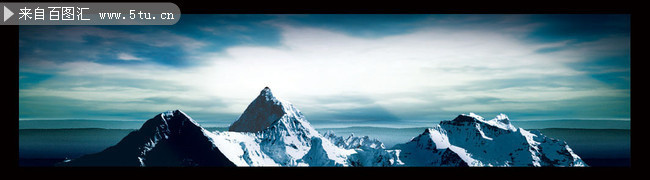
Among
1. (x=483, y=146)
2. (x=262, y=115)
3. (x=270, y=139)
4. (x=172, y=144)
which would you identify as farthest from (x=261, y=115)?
(x=483, y=146)

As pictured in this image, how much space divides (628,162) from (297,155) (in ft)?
70.2

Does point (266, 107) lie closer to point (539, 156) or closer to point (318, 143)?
point (318, 143)

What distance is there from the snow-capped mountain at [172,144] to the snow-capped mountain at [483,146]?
38.9 ft

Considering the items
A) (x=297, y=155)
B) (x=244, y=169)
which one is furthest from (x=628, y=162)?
(x=297, y=155)

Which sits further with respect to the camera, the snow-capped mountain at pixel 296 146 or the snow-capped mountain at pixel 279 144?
the snow-capped mountain at pixel 279 144

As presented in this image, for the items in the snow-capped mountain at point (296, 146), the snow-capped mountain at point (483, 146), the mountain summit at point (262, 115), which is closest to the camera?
the snow-capped mountain at point (296, 146)

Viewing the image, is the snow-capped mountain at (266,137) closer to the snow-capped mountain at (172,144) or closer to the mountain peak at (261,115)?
the mountain peak at (261,115)

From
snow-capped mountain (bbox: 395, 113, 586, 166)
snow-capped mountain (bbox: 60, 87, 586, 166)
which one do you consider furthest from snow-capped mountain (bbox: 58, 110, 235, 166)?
snow-capped mountain (bbox: 395, 113, 586, 166)

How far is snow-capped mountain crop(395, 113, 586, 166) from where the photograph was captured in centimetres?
2798

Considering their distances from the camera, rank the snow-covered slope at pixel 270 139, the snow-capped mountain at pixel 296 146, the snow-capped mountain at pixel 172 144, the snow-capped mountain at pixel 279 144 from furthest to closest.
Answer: the snow-covered slope at pixel 270 139
the snow-capped mountain at pixel 279 144
the snow-capped mountain at pixel 296 146
the snow-capped mountain at pixel 172 144

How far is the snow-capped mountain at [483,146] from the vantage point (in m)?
28.0

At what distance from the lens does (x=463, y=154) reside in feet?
95.9

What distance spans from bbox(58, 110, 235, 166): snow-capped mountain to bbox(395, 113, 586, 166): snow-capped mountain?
38.9 feet

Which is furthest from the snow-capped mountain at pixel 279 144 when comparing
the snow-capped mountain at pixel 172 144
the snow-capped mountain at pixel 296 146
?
the snow-capped mountain at pixel 172 144
